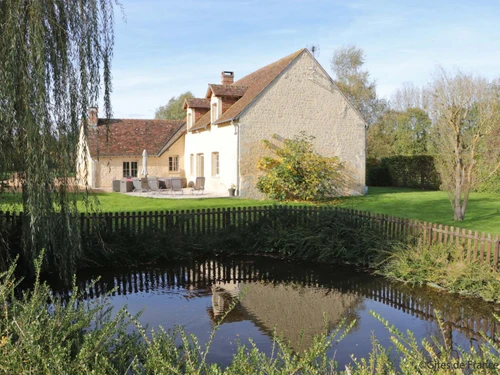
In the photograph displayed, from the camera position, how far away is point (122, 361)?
4.24 meters

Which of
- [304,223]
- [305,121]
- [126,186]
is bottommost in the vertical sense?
[304,223]

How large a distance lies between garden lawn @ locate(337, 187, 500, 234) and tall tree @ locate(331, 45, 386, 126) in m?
18.7

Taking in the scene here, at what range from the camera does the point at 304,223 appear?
12.2 m

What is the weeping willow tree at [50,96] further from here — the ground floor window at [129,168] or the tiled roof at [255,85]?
the ground floor window at [129,168]

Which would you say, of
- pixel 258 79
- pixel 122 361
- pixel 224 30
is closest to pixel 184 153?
pixel 258 79

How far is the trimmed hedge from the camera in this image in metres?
28.9

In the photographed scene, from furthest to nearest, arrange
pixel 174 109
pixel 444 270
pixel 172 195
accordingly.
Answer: pixel 174 109
pixel 172 195
pixel 444 270

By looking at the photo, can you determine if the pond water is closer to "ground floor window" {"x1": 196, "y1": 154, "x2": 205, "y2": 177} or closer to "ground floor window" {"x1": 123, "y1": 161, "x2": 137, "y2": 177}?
"ground floor window" {"x1": 196, "y1": 154, "x2": 205, "y2": 177}

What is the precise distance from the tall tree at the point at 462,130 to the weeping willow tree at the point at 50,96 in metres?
11.0

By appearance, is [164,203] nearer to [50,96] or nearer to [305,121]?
[305,121]

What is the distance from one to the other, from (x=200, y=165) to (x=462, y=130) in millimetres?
15219

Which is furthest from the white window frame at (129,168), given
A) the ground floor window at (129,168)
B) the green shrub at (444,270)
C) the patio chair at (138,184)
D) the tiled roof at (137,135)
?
the green shrub at (444,270)

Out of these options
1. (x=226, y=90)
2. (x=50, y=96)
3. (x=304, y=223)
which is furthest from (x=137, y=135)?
(x=50, y=96)

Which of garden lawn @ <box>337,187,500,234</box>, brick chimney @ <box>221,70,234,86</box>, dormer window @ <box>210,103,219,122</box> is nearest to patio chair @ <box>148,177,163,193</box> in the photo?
→ dormer window @ <box>210,103,219,122</box>
